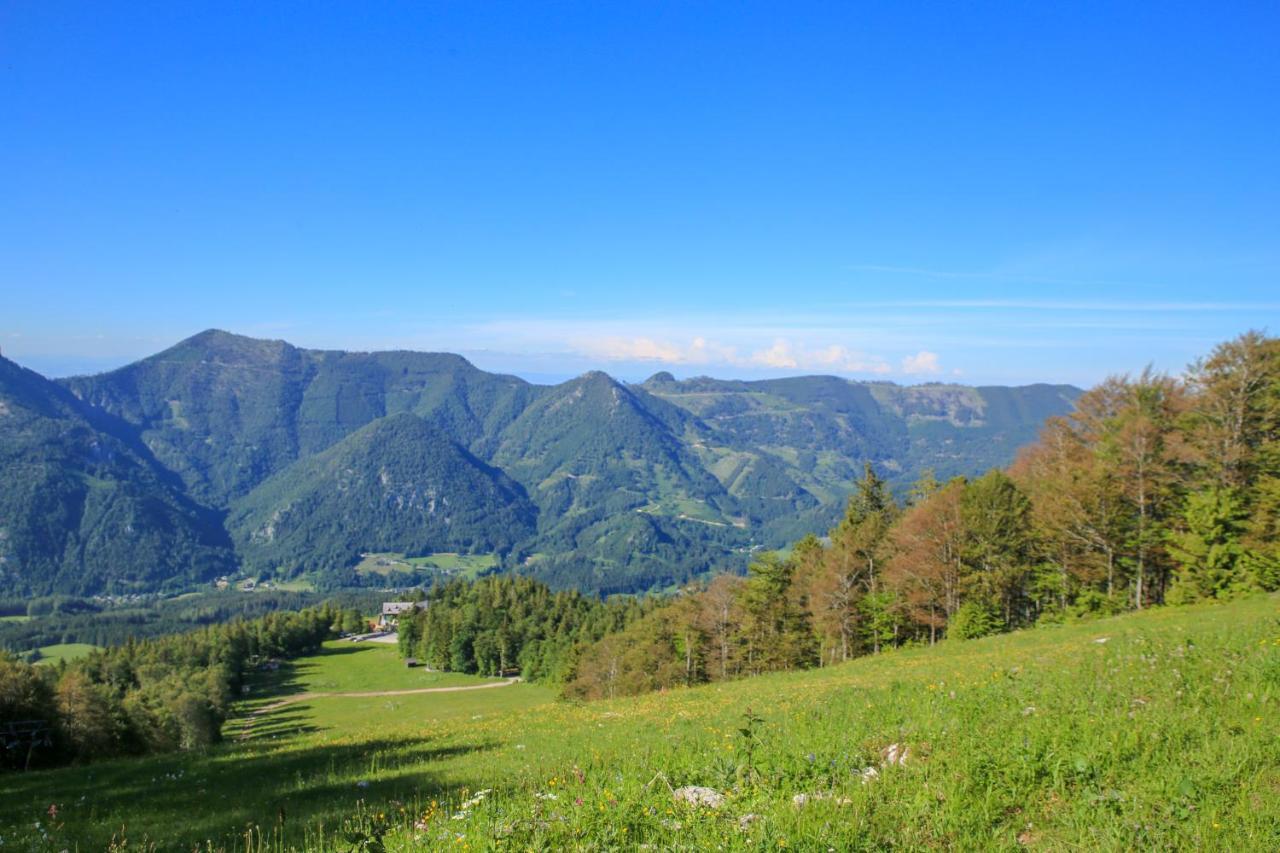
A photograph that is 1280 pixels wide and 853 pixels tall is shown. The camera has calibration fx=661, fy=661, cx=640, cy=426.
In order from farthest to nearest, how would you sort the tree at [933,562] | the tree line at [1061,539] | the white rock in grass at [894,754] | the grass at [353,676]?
the grass at [353,676], the tree at [933,562], the tree line at [1061,539], the white rock in grass at [894,754]

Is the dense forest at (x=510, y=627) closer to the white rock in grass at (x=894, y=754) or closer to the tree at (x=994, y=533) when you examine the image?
the tree at (x=994, y=533)

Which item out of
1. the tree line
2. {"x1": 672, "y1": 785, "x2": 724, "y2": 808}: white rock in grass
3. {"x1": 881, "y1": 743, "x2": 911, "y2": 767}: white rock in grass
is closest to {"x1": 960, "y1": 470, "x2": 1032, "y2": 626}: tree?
the tree line

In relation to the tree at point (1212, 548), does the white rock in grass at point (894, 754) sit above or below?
above

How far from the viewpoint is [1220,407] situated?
38.2 m

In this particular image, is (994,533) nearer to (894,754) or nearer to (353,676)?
(894,754)

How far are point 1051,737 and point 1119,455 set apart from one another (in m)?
41.5

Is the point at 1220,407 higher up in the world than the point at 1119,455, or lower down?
higher up

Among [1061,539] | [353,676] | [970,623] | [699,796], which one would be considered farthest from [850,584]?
[353,676]

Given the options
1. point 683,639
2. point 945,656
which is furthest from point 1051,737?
point 683,639

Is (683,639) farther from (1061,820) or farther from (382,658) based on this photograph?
(382,658)

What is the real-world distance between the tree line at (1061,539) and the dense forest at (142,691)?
4010cm

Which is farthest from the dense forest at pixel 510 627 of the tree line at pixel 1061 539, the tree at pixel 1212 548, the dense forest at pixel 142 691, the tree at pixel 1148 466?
the tree at pixel 1212 548

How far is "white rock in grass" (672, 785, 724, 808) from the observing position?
24.1 feet

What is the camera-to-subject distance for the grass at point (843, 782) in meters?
6.32
